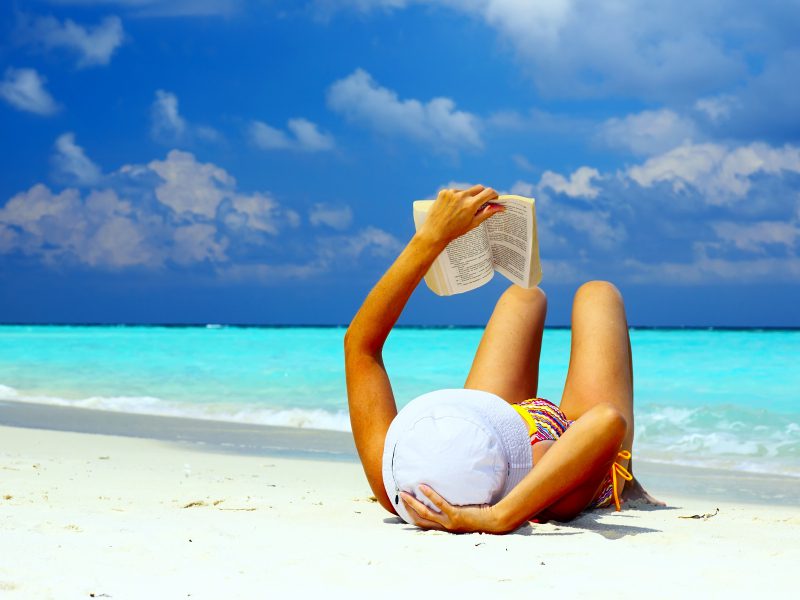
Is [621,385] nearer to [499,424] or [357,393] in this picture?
[499,424]

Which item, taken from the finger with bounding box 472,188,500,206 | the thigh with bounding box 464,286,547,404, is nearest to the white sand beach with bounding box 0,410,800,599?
the thigh with bounding box 464,286,547,404

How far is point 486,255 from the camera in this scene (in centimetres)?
366

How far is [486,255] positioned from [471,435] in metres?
0.75

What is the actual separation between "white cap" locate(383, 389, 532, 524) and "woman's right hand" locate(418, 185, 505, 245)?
0.57 m

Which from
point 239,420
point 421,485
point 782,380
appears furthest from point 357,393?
point 782,380

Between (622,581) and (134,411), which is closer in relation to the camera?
(622,581)

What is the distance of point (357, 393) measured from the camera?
3.61m

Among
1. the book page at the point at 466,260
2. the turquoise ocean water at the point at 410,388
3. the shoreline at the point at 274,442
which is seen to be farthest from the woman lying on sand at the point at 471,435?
the turquoise ocean water at the point at 410,388

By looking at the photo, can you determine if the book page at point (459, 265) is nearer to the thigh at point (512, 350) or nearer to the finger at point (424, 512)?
the thigh at point (512, 350)

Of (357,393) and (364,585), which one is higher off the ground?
(357,393)

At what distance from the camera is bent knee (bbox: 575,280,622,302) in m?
4.21

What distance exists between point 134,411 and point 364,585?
8.70m

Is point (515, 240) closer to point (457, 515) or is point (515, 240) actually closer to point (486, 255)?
point (486, 255)

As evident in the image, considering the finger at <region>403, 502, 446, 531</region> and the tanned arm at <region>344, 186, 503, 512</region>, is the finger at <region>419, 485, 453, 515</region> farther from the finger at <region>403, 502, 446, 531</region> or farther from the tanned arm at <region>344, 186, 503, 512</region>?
the tanned arm at <region>344, 186, 503, 512</region>
